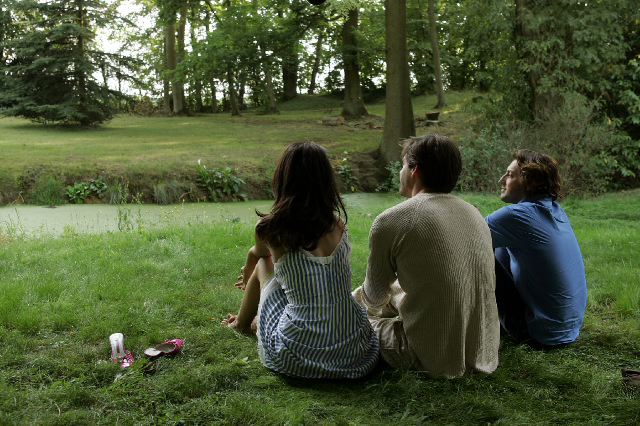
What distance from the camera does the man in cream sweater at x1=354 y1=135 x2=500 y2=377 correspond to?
2883mm

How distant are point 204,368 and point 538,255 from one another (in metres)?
1.92

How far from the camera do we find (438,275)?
114 inches

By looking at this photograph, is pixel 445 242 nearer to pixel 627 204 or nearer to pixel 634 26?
pixel 627 204

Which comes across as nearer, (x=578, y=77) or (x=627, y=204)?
(x=627, y=204)

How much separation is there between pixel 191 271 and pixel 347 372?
2.55 meters

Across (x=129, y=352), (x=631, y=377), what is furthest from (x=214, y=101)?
(x=631, y=377)

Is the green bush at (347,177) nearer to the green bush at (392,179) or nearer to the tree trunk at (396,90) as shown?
the green bush at (392,179)

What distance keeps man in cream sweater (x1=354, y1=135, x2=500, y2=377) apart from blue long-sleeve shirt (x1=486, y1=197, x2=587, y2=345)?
0.44m

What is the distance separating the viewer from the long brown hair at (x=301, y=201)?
2959 mm

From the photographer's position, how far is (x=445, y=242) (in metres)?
2.88

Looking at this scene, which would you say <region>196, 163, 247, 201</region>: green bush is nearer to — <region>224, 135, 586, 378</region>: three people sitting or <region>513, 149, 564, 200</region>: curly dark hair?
<region>224, 135, 586, 378</region>: three people sitting

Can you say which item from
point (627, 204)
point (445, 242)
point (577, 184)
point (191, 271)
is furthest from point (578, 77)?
point (445, 242)

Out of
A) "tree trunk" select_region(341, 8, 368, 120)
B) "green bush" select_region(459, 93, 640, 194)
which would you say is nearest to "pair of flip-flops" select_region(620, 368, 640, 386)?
"green bush" select_region(459, 93, 640, 194)

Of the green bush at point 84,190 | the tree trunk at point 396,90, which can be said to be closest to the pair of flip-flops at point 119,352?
the green bush at point 84,190
